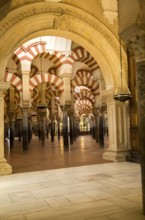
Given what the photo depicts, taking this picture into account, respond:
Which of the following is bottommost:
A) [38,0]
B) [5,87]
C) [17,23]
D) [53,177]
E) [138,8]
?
[53,177]

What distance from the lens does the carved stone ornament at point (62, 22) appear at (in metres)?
5.58

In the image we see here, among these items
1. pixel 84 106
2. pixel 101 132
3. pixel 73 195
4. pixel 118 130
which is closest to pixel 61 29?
pixel 118 130

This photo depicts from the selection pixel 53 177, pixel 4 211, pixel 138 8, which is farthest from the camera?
pixel 53 177

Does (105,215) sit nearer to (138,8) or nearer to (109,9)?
A: (138,8)

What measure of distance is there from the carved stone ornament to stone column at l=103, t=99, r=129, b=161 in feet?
6.53

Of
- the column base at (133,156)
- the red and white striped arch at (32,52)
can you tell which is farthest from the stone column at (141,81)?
the red and white striped arch at (32,52)

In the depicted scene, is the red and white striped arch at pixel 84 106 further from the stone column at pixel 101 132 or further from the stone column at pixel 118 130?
the stone column at pixel 118 130

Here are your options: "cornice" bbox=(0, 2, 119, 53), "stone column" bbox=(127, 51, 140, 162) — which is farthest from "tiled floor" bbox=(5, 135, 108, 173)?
"cornice" bbox=(0, 2, 119, 53)

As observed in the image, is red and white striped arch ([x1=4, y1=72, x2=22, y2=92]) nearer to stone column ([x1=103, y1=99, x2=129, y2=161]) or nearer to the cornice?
the cornice

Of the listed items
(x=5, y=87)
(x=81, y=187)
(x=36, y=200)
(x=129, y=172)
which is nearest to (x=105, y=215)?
(x=36, y=200)

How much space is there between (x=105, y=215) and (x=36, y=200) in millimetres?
940

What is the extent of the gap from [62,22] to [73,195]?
Answer: 3.87m

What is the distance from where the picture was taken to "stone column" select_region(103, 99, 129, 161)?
591 centimetres

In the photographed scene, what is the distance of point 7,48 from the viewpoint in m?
4.98
